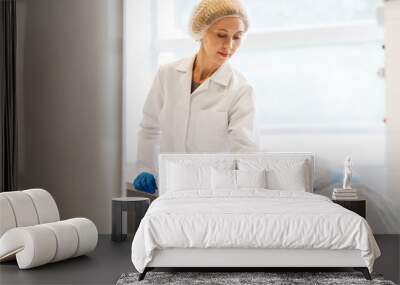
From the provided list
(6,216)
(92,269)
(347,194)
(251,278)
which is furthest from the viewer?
(347,194)

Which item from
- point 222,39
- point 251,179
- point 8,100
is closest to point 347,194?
point 251,179

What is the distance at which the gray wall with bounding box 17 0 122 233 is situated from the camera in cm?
675

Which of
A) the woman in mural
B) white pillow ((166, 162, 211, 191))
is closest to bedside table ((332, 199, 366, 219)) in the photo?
the woman in mural

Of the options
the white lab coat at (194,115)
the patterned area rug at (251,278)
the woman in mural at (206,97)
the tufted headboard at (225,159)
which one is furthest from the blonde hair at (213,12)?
the patterned area rug at (251,278)

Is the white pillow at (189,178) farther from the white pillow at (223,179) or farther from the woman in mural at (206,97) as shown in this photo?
the woman in mural at (206,97)

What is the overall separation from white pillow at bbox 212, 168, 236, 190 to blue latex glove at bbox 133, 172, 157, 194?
1.05 metres

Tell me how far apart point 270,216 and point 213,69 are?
260 cm

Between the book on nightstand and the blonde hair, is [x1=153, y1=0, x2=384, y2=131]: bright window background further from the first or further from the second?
the book on nightstand

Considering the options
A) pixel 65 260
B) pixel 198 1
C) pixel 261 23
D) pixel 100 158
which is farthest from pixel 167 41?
pixel 65 260

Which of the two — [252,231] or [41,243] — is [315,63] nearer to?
[252,231]

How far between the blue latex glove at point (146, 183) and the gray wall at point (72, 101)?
0.23m

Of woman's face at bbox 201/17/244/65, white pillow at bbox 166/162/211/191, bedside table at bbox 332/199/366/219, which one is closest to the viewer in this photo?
white pillow at bbox 166/162/211/191

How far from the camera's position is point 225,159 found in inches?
244

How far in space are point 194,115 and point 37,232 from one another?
2.25 metres
